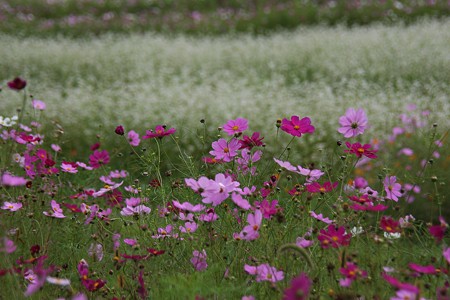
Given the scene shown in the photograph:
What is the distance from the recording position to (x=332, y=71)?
7578 mm

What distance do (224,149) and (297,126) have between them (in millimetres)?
292

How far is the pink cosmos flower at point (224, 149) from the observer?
223 cm

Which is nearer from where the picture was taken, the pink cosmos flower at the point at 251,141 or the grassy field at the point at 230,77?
the pink cosmos flower at the point at 251,141

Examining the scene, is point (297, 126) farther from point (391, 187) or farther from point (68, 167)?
point (68, 167)

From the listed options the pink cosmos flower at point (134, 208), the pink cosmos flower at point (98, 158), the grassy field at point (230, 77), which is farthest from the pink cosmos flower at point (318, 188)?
the grassy field at point (230, 77)

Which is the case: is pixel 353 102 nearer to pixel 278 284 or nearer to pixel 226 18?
pixel 278 284

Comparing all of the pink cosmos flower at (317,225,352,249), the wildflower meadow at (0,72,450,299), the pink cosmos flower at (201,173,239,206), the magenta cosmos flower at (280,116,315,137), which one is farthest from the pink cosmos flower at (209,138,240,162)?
the pink cosmos flower at (317,225,352,249)

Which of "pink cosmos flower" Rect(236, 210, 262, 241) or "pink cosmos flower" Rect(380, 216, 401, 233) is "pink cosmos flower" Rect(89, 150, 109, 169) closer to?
"pink cosmos flower" Rect(236, 210, 262, 241)

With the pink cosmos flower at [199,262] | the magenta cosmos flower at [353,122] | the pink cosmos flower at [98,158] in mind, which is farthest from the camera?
the pink cosmos flower at [98,158]

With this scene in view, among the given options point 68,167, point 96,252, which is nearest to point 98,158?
point 68,167

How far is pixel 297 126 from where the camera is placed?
7.30 feet

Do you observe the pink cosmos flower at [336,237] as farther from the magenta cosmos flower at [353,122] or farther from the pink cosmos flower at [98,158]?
the pink cosmos flower at [98,158]

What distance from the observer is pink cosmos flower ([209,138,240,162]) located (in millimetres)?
2230

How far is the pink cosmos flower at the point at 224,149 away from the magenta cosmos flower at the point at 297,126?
0.64ft
